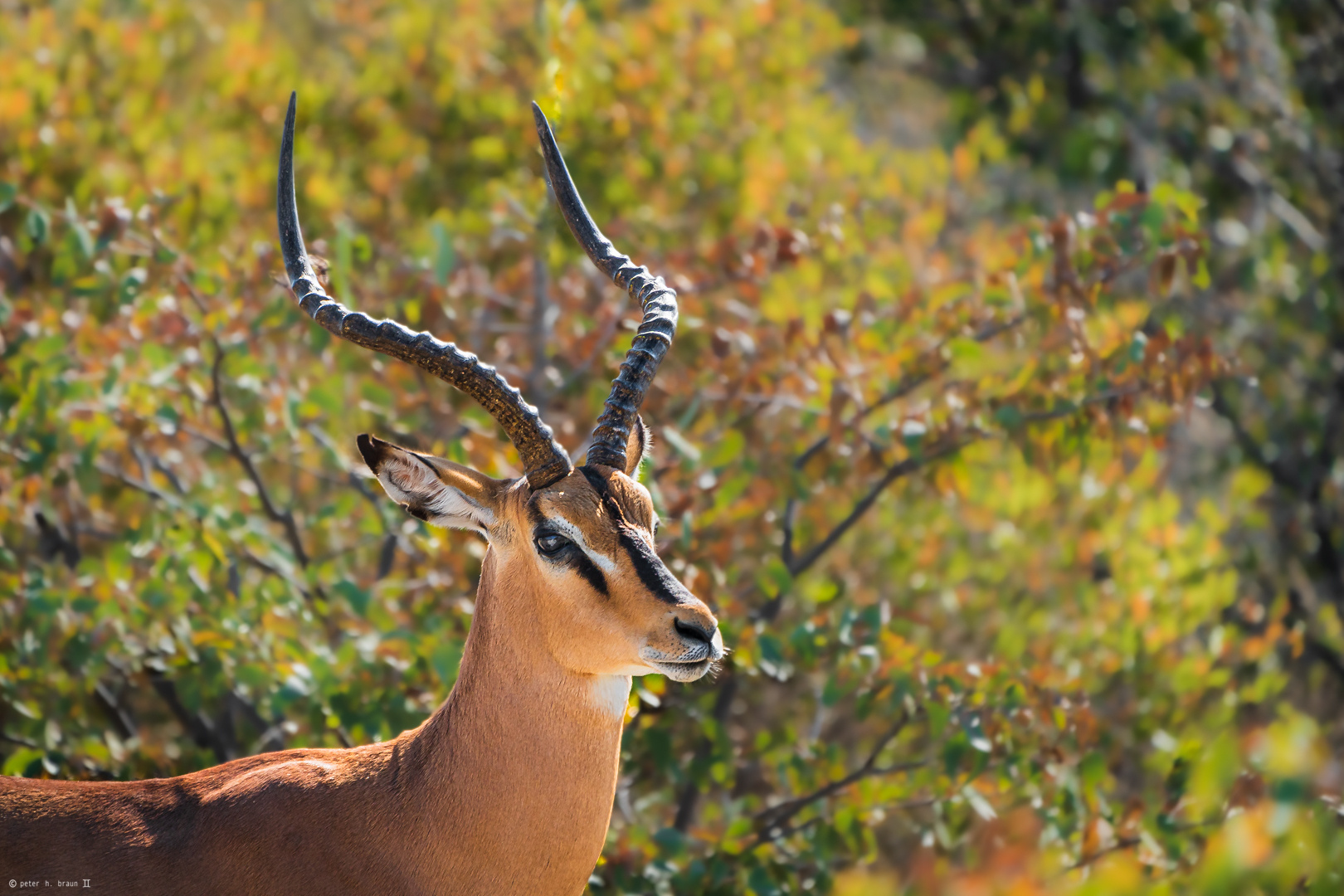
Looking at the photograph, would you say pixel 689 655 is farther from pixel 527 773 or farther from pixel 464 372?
pixel 464 372

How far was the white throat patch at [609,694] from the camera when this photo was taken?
12.5 feet

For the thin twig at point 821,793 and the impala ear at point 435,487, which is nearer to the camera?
the impala ear at point 435,487

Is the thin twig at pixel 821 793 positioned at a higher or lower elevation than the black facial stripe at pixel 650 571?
lower

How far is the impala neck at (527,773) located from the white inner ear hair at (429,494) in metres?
0.28

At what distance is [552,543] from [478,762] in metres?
0.69

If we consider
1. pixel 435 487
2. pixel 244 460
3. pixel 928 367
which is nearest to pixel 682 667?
pixel 435 487

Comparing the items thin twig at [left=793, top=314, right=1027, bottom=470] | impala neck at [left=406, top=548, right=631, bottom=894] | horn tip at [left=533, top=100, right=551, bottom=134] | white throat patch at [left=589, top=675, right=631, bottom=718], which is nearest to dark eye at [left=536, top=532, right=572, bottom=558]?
impala neck at [left=406, top=548, right=631, bottom=894]

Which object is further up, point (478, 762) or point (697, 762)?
point (478, 762)

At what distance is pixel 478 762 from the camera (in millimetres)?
3852

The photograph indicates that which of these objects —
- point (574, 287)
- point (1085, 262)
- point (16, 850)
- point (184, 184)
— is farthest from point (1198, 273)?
point (184, 184)

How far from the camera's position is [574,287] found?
7.88 m

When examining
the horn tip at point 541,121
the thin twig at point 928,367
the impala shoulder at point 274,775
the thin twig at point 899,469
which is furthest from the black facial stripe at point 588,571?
the thin twig at point 928,367

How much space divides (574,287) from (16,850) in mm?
4870

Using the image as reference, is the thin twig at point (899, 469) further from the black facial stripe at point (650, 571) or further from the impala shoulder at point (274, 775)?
the impala shoulder at point (274, 775)
